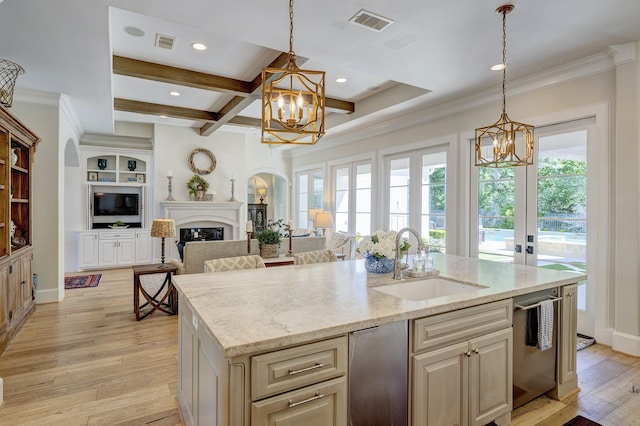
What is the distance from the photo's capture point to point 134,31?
3.53m

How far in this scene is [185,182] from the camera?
315 inches

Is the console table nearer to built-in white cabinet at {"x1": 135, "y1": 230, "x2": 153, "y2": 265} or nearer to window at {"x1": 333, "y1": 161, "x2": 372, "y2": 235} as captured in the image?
built-in white cabinet at {"x1": 135, "y1": 230, "x2": 153, "y2": 265}

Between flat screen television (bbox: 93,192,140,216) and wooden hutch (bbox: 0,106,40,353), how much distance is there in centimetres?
341

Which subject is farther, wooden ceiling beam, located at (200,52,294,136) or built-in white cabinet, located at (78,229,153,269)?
built-in white cabinet, located at (78,229,153,269)

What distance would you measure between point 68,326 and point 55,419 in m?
2.02

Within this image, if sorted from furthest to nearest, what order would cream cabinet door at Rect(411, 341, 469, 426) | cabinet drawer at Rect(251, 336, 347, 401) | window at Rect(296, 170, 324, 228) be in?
1. window at Rect(296, 170, 324, 228)
2. cream cabinet door at Rect(411, 341, 469, 426)
3. cabinet drawer at Rect(251, 336, 347, 401)

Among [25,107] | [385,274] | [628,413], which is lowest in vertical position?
[628,413]

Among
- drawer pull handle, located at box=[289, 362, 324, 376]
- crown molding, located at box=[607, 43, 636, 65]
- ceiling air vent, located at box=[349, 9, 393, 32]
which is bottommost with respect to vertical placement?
drawer pull handle, located at box=[289, 362, 324, 376]

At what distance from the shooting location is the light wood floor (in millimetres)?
2312

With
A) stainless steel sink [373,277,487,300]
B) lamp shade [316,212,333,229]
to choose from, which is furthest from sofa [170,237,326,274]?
stainless steel sink [373,277,487,300]

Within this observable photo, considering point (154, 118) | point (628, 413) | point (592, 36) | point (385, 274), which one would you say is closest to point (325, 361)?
point (385, 274)

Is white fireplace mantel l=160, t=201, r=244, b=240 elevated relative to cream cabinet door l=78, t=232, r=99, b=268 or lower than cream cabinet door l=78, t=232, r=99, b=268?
elevated

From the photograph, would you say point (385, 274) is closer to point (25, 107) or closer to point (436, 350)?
point (436, 350)

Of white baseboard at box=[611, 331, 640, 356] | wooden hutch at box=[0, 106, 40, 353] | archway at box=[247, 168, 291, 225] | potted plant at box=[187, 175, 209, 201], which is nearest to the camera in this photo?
white baseboard at box=[611, 331, 640, 356]
